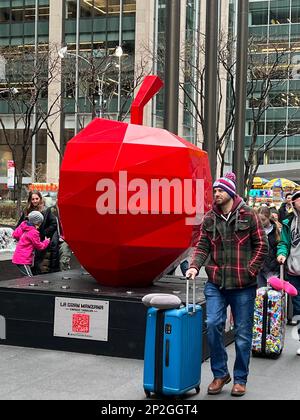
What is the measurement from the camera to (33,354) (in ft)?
23.0

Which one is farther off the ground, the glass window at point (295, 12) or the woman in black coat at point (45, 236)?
the glass window at point (295, 12)

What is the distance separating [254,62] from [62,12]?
24.6m

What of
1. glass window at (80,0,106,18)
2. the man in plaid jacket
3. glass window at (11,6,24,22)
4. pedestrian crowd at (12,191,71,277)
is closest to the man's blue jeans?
the man in plaid jacket

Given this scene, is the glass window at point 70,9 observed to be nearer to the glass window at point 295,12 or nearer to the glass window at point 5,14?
the glass window at point 5,14

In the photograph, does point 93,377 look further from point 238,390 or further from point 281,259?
point 281,259

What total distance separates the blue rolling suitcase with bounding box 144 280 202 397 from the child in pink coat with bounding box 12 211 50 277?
13.5ft

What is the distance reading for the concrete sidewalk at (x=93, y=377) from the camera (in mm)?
5543

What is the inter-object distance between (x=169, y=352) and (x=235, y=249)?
103cm

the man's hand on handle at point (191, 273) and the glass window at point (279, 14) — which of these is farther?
the glass window at point (279, 14)

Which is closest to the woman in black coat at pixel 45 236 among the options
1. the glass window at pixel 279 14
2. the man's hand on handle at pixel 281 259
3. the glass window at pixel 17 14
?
the man's hand on handle at pixel 281 259

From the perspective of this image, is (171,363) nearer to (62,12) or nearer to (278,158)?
(62,12)

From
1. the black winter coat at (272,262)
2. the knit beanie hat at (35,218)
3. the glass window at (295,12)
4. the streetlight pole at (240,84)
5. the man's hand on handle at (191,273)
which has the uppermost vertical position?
the glass window at (295,12)

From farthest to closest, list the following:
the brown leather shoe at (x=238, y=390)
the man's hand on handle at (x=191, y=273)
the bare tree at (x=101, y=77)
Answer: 1. the bare tree at (x=101, y=77)
2. the brown leather shoe at (x=238, y=390)
3. the man's hand on handle at (x=191, y=273)
